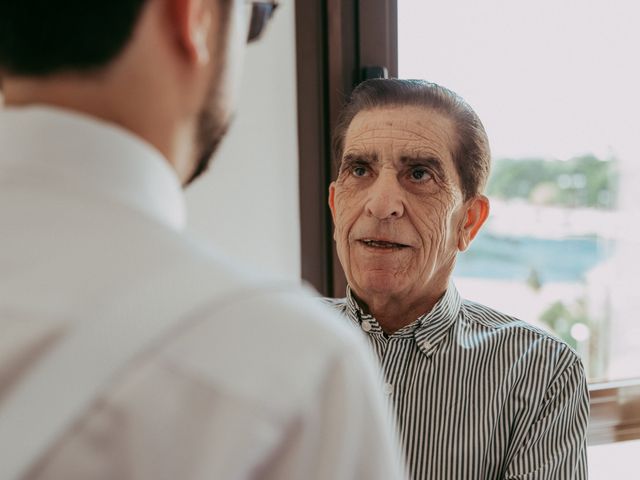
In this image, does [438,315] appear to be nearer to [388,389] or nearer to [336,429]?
[388,389]

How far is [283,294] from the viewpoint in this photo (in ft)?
1.46

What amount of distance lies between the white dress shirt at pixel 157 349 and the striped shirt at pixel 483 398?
2.69 feet

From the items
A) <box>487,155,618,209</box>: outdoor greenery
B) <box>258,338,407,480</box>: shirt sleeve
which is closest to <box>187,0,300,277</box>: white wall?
<box>487,155,618,209</box>: outdoor greenery

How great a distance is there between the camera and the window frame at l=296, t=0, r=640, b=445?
1.67 meters

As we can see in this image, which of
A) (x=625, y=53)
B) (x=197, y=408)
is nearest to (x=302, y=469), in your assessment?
(x=197, y=408)

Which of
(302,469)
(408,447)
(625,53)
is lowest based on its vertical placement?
(408,447)

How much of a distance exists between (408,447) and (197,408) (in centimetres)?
92

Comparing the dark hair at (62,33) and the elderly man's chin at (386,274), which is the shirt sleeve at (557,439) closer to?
the elderly man's chin at (386,274)

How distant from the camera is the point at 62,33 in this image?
0.48 m

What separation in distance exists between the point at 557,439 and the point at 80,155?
98 centimetres

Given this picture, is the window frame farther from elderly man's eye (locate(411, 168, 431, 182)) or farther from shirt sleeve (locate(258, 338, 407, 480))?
shirt sleeve (locate(258, 338, 407, 480))

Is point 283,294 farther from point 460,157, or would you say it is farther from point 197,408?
point 460,157

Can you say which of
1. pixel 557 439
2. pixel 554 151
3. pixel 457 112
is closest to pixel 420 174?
pixel 457 112

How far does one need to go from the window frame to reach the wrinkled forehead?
12.4 inches
